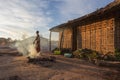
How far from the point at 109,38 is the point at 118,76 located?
18.9 ft

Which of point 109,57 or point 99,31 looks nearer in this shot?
point 109,57

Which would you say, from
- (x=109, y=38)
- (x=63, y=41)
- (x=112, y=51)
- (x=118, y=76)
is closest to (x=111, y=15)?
(x=109, y=38)

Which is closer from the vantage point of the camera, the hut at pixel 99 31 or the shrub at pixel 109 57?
the shrub at pixel 109 57

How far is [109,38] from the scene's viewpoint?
13.4 m

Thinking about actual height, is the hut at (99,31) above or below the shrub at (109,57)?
above

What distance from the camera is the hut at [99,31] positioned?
12.8 metres

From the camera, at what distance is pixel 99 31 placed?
48.7 ft

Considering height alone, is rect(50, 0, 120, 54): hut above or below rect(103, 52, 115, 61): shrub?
above

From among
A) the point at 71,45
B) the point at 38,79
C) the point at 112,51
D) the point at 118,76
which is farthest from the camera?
the point at 71,45

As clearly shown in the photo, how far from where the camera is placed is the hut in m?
12.8

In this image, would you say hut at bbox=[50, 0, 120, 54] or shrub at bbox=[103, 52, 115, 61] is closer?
shrub at bbox=[103, 52, 115, 61]

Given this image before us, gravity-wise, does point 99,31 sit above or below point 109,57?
above

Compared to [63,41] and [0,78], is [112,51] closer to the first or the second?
[0,78]

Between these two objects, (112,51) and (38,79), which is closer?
(38,79)
